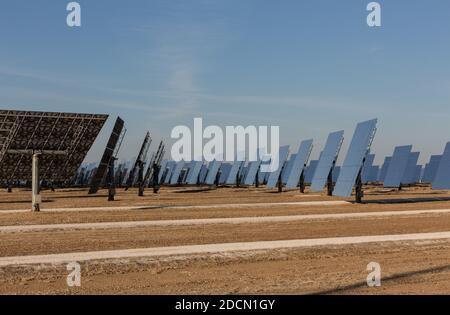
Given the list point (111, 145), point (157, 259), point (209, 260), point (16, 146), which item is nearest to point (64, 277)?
point (157, 259)

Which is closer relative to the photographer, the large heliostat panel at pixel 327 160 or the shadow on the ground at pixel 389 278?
the shadow on the ground at pixel 389 278

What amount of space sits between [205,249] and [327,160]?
73.8ft

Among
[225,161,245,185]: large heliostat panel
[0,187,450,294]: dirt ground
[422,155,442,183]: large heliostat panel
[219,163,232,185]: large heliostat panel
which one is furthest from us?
[219,163,232,185]: large heliostat panel

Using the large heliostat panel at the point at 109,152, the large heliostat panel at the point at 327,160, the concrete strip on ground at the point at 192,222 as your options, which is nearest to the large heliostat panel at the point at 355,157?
the large heliostat panel at the point at 327,160

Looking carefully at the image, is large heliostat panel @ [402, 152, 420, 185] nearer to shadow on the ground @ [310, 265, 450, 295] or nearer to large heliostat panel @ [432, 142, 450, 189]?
large heliostat panel @ [432, 142, 450, 189]

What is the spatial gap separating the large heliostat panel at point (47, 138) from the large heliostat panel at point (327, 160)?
20.4 meters

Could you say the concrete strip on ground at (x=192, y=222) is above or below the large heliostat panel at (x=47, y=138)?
below

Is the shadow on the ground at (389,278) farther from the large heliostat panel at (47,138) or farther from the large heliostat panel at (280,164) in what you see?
the large heliostat panel at (280,164)

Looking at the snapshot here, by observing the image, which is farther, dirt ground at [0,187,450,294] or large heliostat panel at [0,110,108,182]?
large heliostat panel at [0,110,108,182]

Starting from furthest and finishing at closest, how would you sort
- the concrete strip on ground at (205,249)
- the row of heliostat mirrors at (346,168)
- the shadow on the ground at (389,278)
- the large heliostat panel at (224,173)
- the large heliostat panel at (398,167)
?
the large heliostat panel at (224,173) → the large heliostat panel at (398,167) → the row of heliostat mirrors at (346,168) → the concrete strip on ground at (205,249) → the shadow on the ground at (389,278)

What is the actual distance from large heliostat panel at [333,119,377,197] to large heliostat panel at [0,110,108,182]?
73.9ft

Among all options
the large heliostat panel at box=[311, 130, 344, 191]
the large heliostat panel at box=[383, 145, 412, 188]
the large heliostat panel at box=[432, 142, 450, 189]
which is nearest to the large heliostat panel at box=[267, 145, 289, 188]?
the large heliostat panel at box=[383, 145, 412, 188]

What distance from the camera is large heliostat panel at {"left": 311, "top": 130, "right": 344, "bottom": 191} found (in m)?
32.6

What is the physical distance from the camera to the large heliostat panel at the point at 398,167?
139 feet
